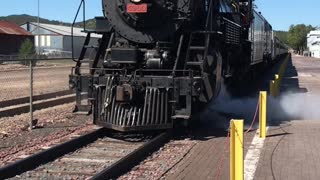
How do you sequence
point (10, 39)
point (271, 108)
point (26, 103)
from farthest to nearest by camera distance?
1. point (10, 39)
2. point (26, 103)
3. point (271, 108)

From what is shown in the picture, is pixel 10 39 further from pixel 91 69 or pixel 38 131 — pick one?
pixel 91 69

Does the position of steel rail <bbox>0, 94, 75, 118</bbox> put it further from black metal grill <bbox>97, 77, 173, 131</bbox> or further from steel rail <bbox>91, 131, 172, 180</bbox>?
steel rail <bbox>91, 131, 172, 180</bbox>

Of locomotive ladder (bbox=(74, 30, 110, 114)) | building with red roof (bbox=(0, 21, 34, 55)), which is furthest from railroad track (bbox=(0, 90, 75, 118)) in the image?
building with red roof (bbox=(0, 21, 34, 55))

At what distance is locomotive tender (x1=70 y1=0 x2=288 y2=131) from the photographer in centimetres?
1035

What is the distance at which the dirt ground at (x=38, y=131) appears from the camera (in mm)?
9539

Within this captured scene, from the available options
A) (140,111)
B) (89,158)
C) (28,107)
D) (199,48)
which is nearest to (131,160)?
(89,158)

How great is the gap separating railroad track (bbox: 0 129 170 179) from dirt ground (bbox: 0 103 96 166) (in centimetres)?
57

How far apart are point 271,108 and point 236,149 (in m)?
10.6

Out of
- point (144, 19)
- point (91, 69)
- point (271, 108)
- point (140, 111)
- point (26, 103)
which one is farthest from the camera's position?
point (26, 103)

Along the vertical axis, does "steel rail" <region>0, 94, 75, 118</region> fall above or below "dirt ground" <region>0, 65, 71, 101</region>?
below

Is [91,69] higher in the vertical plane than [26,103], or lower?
higher

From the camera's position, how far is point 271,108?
1595 cm

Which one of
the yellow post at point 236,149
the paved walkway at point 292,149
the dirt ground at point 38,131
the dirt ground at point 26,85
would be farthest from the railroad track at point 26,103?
the yellow post at point 236,149

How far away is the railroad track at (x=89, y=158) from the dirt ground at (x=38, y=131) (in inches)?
22.3
